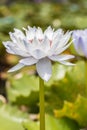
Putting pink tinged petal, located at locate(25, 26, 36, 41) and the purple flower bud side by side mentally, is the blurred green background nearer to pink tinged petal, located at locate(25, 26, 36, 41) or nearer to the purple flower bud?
the purple flower bud

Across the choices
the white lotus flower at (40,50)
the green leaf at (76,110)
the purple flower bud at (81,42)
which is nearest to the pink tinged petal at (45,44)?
the white lotus flower at (40,50)

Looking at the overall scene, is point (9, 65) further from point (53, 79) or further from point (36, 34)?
point (36, 34)

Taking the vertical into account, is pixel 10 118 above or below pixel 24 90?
below

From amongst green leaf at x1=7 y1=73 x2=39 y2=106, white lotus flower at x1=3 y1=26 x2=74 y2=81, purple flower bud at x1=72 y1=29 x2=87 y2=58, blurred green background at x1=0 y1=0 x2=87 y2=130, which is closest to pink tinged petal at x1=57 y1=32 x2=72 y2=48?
white lotus flower at x1=3 y1=26 x2=74 y2=81

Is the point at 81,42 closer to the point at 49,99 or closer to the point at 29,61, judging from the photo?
the point at 29,61

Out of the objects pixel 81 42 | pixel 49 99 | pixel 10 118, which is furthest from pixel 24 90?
pixel 81 42

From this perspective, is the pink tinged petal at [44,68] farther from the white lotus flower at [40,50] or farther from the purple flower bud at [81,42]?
the purple flower bud at [81,42]
